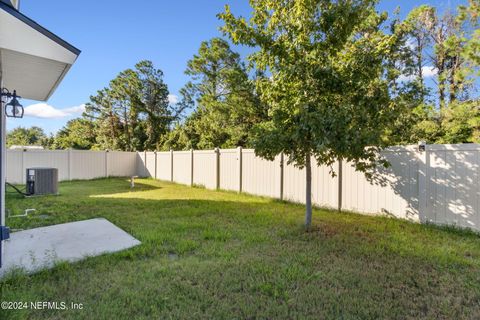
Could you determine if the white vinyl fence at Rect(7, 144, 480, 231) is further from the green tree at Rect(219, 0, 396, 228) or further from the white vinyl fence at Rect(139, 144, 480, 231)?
the green tree at Rect(219, 0, 396, 228)

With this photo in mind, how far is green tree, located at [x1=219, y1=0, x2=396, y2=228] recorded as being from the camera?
431cm

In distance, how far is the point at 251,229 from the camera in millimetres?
5008

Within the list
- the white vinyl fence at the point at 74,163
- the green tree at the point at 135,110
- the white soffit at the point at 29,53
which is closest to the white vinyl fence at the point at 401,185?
the white soffit at the point at 29,53

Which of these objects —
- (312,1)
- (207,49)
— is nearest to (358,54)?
(312,1)

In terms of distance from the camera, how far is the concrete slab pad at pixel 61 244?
11.2 ft

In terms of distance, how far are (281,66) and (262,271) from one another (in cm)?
336

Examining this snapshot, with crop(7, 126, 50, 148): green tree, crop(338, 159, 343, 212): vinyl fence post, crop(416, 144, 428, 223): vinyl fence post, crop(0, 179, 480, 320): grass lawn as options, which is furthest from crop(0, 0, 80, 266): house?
crop(7, 126, 50, 148): green tree

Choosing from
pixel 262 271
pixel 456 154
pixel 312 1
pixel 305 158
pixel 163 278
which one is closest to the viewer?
pixel 163 278

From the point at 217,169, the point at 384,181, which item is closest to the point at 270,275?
the point at 384,181

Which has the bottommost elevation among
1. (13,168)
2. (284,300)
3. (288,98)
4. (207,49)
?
(284,300)

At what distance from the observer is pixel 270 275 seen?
10.0 feet

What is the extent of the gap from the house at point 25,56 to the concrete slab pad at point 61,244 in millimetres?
300

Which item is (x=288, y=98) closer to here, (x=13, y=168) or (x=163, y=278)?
(x=163, y=278)

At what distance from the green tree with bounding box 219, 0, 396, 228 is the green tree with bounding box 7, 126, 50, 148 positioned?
43.3 metres
